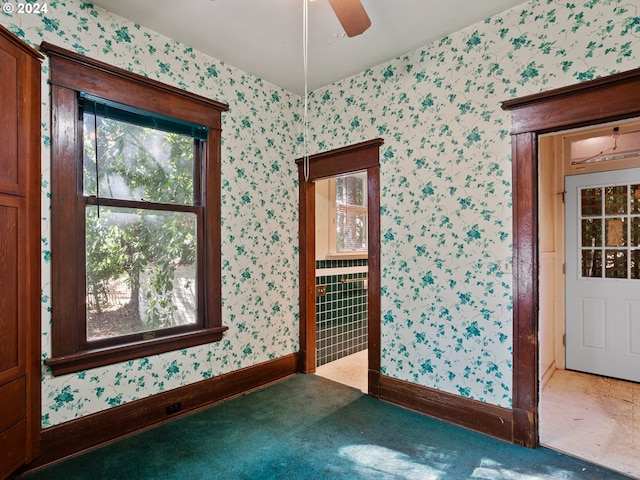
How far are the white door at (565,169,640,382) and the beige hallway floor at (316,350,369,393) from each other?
6.71 feet

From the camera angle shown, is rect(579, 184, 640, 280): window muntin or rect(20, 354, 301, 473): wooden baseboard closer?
rect(20, 354, 301, 473): wooden baseboard

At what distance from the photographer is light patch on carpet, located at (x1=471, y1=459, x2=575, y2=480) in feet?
6.22

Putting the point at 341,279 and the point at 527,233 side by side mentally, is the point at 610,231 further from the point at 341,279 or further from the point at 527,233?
the point at 341,279

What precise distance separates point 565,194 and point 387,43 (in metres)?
2.38

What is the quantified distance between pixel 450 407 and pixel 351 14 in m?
2.55

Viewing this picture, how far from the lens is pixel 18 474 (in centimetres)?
192

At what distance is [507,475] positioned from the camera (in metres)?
1.92

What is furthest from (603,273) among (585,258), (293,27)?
(293,27)

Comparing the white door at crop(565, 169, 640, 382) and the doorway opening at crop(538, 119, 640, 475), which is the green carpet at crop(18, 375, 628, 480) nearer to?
the doorway opening at crop(538, 119, 640, 475)

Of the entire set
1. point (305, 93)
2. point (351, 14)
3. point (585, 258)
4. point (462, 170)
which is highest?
point (305, 93)

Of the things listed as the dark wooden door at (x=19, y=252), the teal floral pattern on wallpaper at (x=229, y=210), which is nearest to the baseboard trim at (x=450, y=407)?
the teal floral pattern on wallpaper at (x=229, y=210)

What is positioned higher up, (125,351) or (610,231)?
(610,231)

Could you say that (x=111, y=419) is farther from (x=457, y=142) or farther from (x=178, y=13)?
(x=457, y=142)

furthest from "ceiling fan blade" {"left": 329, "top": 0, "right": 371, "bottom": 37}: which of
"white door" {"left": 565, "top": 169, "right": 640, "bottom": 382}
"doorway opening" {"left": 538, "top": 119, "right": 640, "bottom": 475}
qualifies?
"white door" {"left": 565, "top": 169, "right": 640, "bottom": 382}
